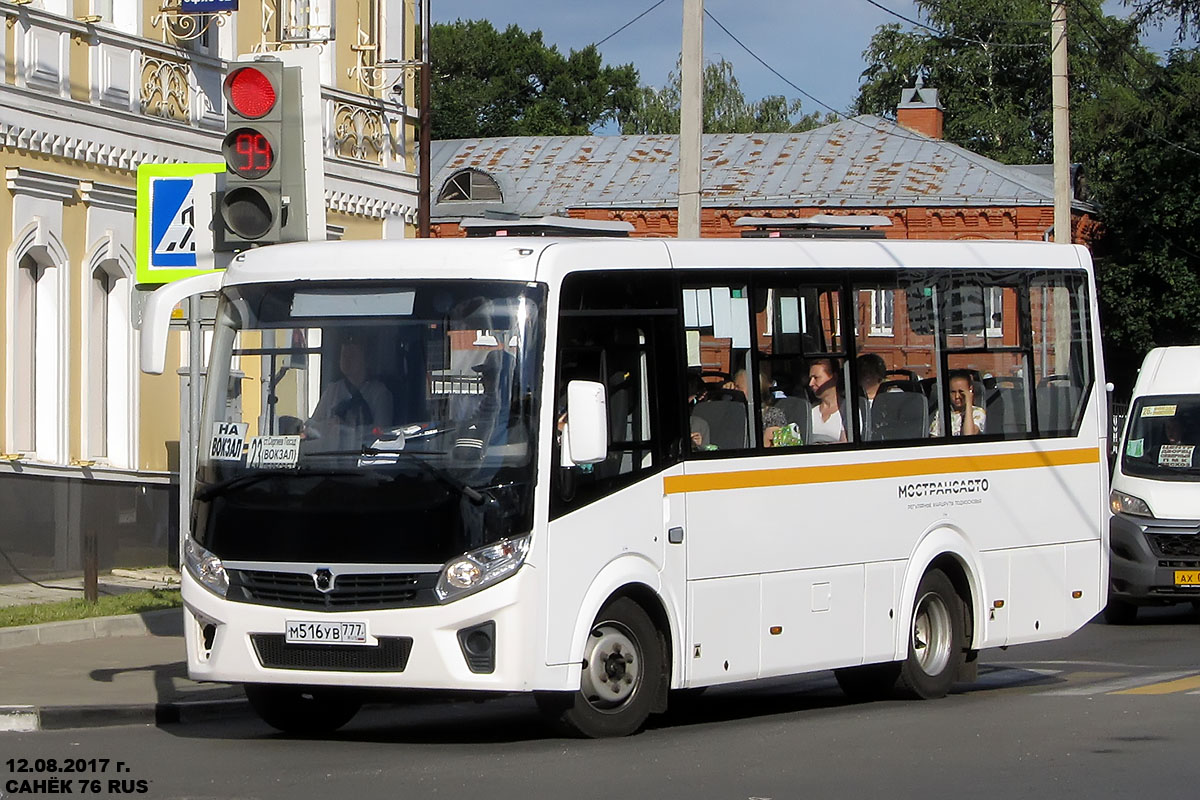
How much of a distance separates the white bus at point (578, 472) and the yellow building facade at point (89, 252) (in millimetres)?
8592

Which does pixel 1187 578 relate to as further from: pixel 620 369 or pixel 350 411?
pixel 350 411

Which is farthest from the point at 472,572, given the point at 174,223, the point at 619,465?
the point at 174,223

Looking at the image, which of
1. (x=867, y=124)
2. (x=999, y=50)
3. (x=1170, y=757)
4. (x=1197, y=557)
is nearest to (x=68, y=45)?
(x=1197, y=557)

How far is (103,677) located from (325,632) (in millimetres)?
3441

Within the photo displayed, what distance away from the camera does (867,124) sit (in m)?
60.1

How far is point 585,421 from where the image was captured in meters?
9.85

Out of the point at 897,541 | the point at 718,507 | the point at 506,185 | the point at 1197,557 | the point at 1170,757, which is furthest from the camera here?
the point at 506,185

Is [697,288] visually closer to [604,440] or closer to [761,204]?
[604,440]

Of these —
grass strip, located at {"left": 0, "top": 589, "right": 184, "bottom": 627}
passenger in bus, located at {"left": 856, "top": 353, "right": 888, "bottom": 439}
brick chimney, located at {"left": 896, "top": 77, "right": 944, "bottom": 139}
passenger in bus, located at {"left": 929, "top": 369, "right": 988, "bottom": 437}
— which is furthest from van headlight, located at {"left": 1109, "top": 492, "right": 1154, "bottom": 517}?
brick chimney, located at {"left": 896, "top": 77, "right": 944, "bottom": 139}

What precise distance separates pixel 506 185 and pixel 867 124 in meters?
10.8

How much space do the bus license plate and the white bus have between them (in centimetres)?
1

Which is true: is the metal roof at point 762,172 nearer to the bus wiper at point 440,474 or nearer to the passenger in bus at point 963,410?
the passenger in bus at point 963,410

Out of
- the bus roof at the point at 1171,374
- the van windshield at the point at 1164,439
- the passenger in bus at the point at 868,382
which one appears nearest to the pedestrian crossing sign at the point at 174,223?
the passenger in bus at the point at 868,382

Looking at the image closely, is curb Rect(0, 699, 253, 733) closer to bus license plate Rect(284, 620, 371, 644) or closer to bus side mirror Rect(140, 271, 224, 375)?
bus license plate Rect(284, 620, 371, 644)
